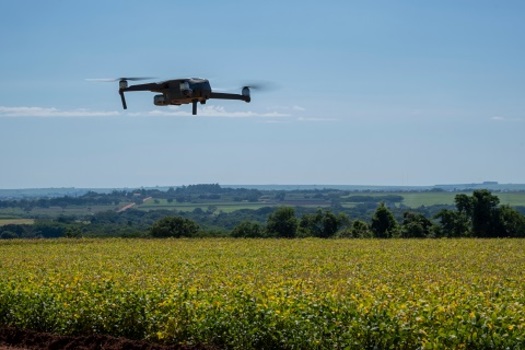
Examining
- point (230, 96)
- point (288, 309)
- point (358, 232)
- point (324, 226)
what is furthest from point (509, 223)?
point (288, 309)

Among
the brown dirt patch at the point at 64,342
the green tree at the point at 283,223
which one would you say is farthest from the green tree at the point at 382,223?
the brown dirt patch at the point at 64,342

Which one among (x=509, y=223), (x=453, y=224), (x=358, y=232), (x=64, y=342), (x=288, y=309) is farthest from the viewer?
(x=358, y=232)

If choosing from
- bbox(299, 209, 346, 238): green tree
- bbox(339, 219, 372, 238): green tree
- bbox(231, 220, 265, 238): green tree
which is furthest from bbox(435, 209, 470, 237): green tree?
bbox(231, 220, 265, 238): green tree

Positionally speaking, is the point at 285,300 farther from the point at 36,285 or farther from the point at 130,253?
the point at 130,253

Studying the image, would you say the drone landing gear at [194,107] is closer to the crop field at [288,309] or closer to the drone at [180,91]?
the drone at [180,91]

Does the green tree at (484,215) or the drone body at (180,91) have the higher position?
the drone body at (180,91)

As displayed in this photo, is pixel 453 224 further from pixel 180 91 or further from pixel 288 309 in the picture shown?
pixel 288 309

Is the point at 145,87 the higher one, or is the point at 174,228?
the point at 145,87
